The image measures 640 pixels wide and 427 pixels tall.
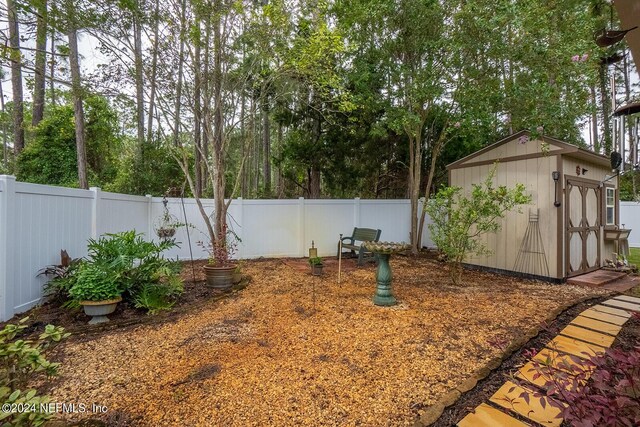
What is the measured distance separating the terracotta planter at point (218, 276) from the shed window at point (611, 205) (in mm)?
7554

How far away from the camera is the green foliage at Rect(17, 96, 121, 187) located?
7.76 m

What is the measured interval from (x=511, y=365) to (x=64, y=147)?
1042 cm

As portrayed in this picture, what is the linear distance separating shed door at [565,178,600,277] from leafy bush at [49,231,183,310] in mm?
6260

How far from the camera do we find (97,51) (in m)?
4.65

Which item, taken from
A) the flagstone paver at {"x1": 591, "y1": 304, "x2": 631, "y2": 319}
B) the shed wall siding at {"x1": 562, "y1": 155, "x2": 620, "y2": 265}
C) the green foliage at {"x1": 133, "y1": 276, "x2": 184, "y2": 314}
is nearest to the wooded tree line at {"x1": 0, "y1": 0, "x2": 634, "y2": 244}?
the shed wall siding at {"x1": 562, "y1": 155, "x2": 620, "y2": 265}

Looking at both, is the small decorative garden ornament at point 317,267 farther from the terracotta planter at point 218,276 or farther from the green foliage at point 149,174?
the green foliage at point 149,174

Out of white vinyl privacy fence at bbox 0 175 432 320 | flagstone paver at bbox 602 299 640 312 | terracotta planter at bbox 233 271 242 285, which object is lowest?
flagstone paver at bbox 602 299 640 312

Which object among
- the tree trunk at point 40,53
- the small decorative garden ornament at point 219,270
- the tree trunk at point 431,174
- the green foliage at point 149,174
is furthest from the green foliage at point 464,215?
the green foliage at point 149,174

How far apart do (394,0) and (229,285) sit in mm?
6253

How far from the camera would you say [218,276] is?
174 inches

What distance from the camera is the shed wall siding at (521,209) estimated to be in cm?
502

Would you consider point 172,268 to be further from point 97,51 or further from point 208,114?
point 97,51

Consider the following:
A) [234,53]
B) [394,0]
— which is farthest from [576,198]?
[234,53]

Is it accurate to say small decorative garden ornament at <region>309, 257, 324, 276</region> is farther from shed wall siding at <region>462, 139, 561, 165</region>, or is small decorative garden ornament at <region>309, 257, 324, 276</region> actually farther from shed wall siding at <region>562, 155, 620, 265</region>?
shed wall siding at <region>562, 155, 620, 265</region>
